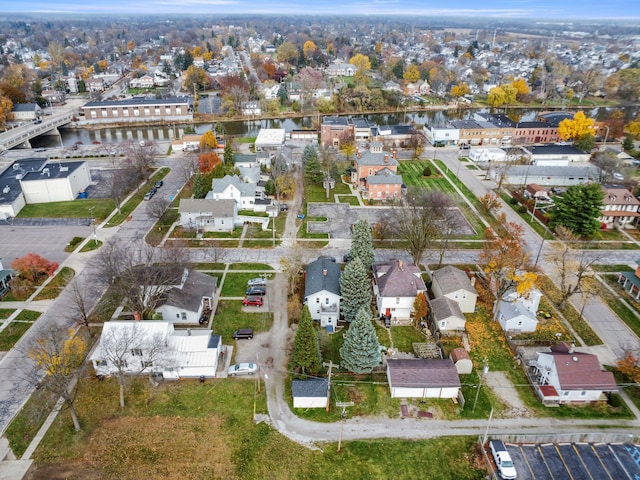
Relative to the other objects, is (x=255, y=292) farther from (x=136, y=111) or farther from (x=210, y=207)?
(x=136, y=111)

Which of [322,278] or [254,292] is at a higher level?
[322,278]

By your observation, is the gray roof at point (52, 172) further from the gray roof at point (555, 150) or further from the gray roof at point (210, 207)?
the gray roof at point (555, 150)

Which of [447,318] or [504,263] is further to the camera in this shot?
[504,263]

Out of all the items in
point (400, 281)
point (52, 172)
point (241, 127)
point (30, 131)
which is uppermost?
point (400, 281)

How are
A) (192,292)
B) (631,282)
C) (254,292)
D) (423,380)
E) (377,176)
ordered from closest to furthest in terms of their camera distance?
(423,380) → (192,292) → (254,292) → (631,282) → (377,176)

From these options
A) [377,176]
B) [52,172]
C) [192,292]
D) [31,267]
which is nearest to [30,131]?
[52,172]

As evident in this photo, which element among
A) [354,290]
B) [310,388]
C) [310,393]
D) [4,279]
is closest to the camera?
[310,393]
